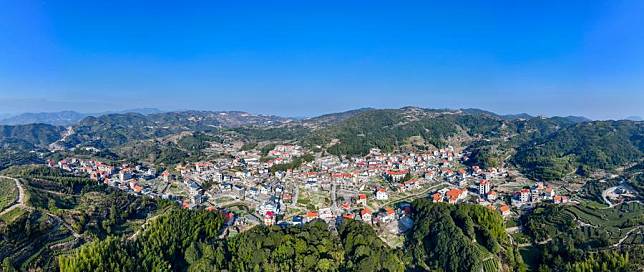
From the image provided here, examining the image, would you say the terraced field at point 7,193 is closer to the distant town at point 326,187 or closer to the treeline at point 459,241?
the distant town at point 326,187

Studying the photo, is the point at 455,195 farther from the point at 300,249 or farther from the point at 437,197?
the point at 300,249

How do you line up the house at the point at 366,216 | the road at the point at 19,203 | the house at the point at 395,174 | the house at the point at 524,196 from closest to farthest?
1. the road at the point at 19,203
2. the house at the point at 366,216
3. the house at the point at 524,196
4. the house at the point at 395,174

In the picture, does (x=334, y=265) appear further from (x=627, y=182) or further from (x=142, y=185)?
(x=627, y=182)

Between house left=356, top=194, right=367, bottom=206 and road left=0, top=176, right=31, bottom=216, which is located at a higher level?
road left=0, top=176, right=31, bottom=216

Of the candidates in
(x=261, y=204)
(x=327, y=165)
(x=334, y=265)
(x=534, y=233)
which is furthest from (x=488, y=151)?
(x=334, y=265)

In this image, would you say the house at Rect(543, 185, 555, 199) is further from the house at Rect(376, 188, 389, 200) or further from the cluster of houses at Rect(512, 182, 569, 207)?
the house at Rect(376, 188, 389, 200)

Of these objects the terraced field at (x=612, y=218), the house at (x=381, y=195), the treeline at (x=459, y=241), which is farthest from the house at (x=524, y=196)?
the house at (x=381, y=195)

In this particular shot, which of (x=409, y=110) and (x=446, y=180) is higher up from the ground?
(x=409, y=110)

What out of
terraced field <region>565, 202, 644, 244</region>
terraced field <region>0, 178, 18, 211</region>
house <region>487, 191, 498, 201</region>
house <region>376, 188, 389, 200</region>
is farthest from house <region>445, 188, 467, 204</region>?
terraced field <region>0, 178, 18, 211</region>
